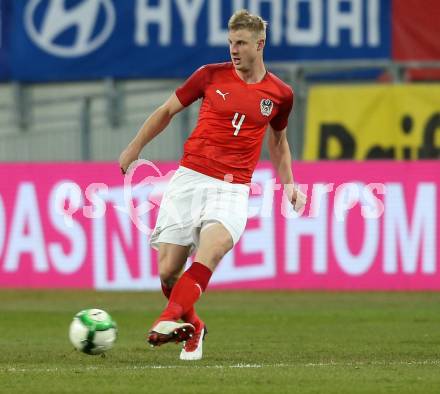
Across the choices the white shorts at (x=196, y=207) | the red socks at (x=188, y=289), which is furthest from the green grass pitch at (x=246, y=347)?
the white shorts at (x=196, y=207)

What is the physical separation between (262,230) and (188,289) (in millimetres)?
8859

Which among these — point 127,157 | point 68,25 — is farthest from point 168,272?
point 68,25

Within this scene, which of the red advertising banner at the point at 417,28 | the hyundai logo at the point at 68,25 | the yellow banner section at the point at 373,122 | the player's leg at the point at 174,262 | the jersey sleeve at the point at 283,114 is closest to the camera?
the player's leg at the point at 174,262

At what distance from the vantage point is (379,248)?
1838 centimetres

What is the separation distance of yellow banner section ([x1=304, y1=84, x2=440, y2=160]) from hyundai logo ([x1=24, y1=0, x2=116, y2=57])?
4.71m

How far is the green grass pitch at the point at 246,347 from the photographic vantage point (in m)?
8.85

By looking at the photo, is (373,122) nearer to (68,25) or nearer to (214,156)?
(68,25)

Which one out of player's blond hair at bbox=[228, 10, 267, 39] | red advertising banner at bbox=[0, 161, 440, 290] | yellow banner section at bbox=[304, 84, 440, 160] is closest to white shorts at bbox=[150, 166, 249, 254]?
player's blond hair at bbox=[228, 10, 267, 39]

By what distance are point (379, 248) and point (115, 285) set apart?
142 inches

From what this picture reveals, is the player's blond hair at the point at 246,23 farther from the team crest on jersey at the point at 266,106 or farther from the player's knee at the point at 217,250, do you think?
the player's knee at the point at 217,250

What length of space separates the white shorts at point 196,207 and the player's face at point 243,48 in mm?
869

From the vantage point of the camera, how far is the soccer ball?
1016 centimetres

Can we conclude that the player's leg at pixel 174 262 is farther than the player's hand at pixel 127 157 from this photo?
Yes

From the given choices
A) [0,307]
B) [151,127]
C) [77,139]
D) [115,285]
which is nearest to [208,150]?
[151,127]
